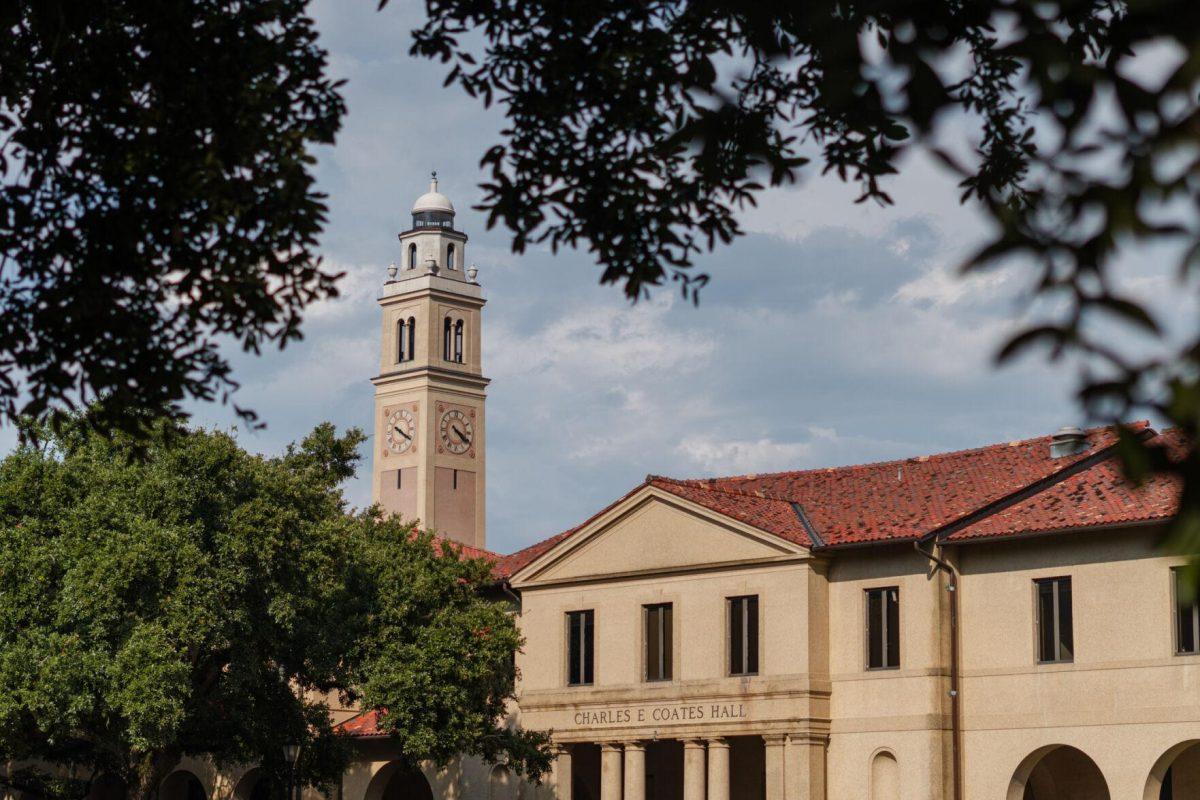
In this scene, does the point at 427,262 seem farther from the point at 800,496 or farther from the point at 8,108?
the point at 8,108

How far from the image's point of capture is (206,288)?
513 inches

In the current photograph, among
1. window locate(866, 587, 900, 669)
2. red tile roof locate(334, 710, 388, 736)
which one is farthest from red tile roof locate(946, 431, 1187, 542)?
red tile roof locate(334, 710, 388, 736)

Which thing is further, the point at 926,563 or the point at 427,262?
the point at 427,262

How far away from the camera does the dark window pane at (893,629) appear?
4022 cm

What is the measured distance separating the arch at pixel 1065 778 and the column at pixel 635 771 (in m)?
8.61

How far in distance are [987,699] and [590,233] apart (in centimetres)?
2805

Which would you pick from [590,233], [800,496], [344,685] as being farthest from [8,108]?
[800,496]

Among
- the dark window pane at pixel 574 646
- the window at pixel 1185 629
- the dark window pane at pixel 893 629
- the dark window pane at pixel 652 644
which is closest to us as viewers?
the window at pixel 1185 629

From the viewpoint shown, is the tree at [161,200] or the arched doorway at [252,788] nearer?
the tree at [161,200]

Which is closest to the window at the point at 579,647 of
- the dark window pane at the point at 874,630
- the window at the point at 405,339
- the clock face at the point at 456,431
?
the dark window pane at the point at 874,630

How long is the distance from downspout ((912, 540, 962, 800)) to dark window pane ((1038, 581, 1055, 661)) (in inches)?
71.7

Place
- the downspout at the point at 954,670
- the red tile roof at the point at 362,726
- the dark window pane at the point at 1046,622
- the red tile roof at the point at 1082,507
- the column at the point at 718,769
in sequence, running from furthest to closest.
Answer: the red tile roof at the point at 362,726 < the column at the point at 718,769 < the downspout at the point at 954,670 < the dark window pane at the point at 1046,622 < the red tile roof at the point at 1082,507

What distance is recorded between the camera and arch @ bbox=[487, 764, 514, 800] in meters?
45.8

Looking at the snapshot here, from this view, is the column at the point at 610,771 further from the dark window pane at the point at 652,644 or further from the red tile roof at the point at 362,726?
the red tile roof at the point at 362,726
